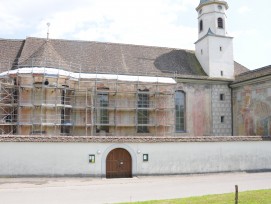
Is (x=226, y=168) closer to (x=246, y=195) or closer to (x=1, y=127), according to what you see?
(x=246, y=195)

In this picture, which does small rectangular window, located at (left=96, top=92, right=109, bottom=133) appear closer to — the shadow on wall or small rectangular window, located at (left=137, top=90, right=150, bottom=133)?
small rectangular window, located at (left=137, top=90, right=150, bottom=133)

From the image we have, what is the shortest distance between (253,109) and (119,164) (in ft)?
44.6

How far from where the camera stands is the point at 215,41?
32000 millimetres

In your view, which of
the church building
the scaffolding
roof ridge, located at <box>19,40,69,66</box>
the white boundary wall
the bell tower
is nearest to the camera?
the white boundary wall

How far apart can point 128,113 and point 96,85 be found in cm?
347

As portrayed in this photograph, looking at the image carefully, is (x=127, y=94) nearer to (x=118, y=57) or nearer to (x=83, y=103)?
(x=83, y=103)

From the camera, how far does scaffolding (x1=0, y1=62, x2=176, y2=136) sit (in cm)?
2259

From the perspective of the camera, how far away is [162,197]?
13148 mm

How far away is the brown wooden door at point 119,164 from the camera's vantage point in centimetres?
1995

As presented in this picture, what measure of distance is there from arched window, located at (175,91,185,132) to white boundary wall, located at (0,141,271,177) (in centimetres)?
701

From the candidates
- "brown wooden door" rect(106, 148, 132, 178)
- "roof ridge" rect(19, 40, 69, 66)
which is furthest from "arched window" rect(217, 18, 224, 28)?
"brown wooden door" rect(106, 148, 132, 178)

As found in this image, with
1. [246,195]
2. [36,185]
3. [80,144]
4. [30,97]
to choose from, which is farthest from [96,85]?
[246,195]

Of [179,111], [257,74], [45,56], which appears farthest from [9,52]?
[257,74]

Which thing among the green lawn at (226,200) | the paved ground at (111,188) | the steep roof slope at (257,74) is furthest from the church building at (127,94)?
the green lawn at (226,200)
